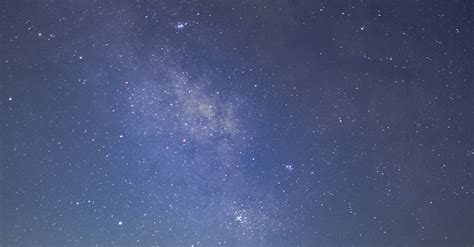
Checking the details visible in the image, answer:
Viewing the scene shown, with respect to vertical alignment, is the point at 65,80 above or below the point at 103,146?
above

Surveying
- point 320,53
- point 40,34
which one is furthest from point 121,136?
point 320,53

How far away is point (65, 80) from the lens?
263 cm

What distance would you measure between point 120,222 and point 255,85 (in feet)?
3.49

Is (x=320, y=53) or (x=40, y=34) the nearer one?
(x=40, y=34)

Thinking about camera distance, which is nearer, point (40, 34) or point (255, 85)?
point (40, 34)

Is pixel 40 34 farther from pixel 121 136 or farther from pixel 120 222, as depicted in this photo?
pixel 120 222

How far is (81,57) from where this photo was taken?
263 cm

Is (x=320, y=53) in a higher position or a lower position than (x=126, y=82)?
higher

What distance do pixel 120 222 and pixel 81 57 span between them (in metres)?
0.92

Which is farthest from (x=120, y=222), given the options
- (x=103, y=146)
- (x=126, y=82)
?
(x=126, y=82)

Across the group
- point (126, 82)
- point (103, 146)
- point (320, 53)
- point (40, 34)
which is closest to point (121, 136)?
point (103, 146)

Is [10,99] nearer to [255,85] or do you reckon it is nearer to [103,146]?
[103,146]

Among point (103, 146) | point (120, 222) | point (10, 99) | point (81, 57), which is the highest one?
point (81, 57)

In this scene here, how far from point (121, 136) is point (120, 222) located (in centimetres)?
47
